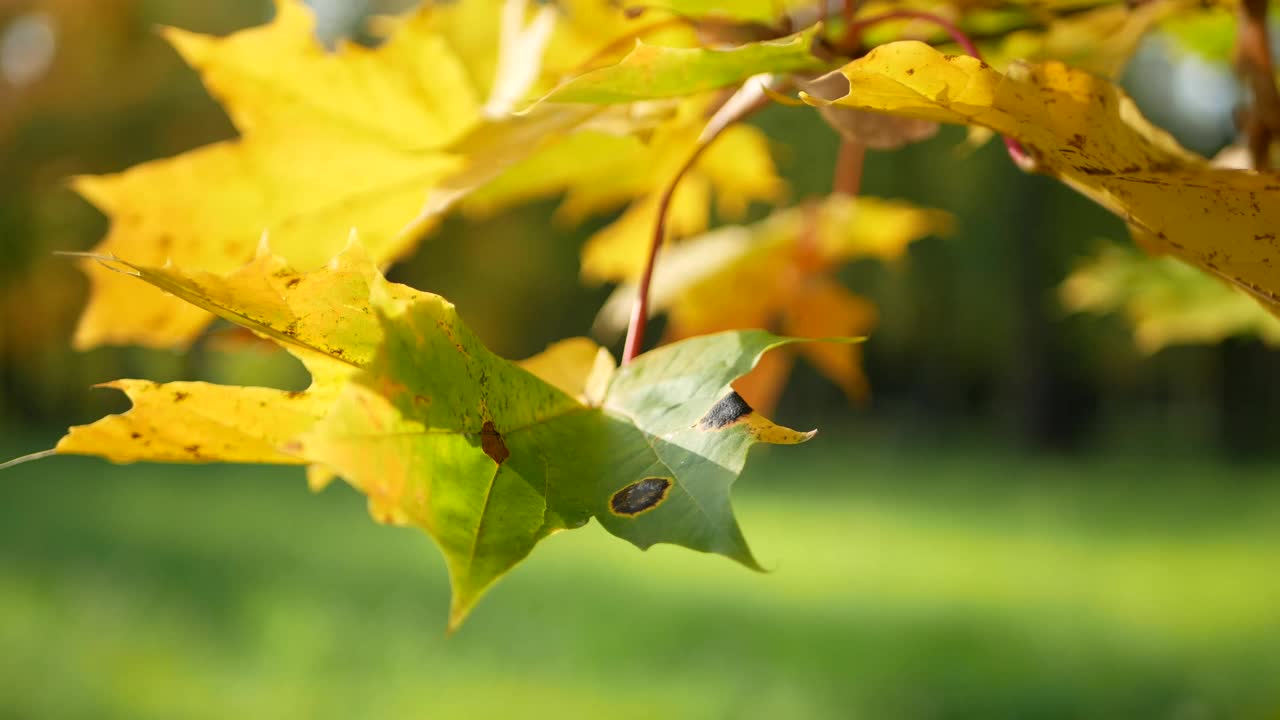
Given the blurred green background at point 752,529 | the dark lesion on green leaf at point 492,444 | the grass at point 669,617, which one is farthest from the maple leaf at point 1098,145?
the grass at point 669,617

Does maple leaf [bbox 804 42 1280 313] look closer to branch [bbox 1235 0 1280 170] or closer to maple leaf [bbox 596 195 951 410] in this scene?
branch [bbox 1235 0 1280 170]

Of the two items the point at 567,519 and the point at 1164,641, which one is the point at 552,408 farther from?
the point at 1164,641

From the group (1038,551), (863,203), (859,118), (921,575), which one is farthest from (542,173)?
(1038,551)

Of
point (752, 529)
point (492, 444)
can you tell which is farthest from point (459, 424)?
point (752, 529)

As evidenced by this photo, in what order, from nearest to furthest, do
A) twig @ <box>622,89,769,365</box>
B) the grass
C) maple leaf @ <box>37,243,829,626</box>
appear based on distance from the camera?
1. maple leaf @ <box>37,243,829,626</box>
2. twig @ <box>622,89,769,365</box>
3. the grass

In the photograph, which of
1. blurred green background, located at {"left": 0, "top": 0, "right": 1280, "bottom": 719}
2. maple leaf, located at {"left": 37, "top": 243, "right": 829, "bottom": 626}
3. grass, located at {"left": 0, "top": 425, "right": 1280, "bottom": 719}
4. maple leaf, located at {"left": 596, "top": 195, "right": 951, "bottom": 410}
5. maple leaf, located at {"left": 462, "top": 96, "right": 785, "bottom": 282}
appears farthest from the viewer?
blurred green background, located at {"left": 0, "top": 0, "right": 1280, "bottom": 719}

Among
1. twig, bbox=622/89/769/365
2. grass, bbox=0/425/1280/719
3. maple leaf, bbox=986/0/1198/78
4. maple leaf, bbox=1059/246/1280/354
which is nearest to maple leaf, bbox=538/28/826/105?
twig, bbox=622/89/769/365

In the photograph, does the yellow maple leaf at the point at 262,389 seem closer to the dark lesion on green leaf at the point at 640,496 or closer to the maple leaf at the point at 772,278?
the dark lesion on green leaf at the point at 640,496
